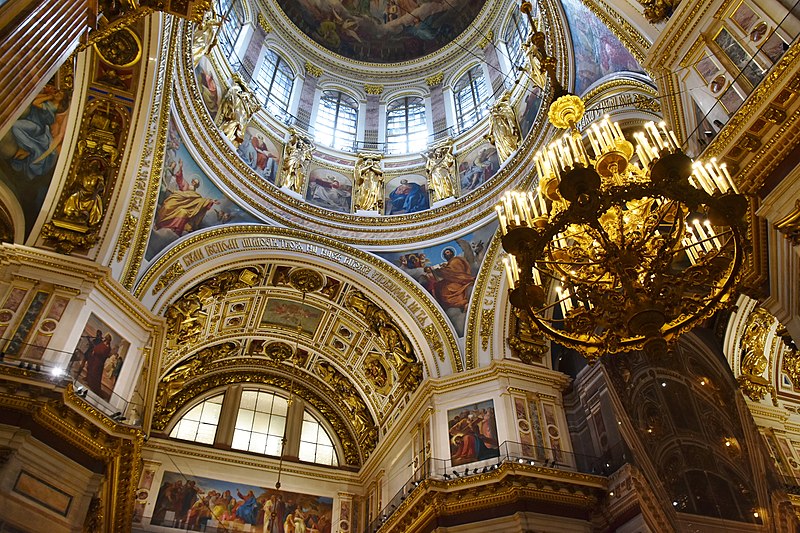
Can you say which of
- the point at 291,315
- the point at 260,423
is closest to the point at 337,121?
the point at 291,315

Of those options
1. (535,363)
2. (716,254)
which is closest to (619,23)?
(716,254)

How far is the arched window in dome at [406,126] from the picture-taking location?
18.4 m

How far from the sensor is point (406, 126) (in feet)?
62.6

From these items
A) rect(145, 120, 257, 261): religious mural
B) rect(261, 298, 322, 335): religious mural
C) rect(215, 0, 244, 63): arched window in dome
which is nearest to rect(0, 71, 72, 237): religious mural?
rect(145, 120, 257, 261): religious mural

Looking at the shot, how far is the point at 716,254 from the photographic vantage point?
6.61 m

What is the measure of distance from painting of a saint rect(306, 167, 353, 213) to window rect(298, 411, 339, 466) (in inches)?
252

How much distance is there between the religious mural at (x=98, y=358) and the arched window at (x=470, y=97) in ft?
36.5

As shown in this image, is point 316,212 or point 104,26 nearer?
point 104,26

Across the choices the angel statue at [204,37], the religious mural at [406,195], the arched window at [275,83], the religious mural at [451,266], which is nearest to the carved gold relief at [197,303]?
the religious mural at [451,266]

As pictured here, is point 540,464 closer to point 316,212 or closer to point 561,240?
point 561,240

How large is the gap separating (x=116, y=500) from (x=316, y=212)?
7892 mm

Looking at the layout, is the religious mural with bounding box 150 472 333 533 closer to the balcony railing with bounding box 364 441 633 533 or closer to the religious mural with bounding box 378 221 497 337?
the balcony railing with bounding box 364 441 633 533

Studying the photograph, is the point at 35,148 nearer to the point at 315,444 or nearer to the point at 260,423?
the point at 260,423

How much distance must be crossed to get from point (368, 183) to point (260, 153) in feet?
9.84
